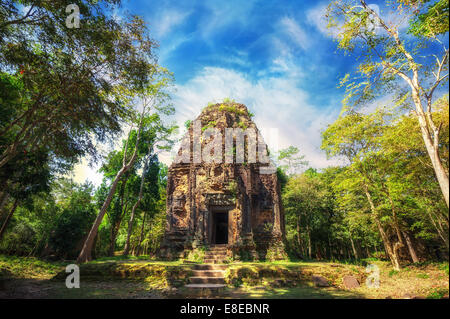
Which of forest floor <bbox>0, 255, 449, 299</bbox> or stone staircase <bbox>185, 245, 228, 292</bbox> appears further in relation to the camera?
stone staircase <bbox>185, 245, 228, 292</bbox>

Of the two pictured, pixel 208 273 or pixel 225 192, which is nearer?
pixel 208 273

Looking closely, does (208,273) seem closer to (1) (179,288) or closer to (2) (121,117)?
(1) (179,288)

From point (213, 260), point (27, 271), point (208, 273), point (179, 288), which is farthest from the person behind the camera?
point (213, 260)

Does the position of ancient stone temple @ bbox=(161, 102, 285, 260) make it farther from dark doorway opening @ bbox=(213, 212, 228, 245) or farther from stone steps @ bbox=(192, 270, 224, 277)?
stone steps @ bbox=(192, 270, 224, 277)

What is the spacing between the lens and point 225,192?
15.3m

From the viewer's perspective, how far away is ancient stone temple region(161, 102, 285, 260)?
14.5 meters

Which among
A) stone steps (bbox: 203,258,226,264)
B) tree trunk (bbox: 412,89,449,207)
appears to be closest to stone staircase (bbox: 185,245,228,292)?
stone steps (bbox: 203,258,226,264)

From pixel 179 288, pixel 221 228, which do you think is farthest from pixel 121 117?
pixel 221 228

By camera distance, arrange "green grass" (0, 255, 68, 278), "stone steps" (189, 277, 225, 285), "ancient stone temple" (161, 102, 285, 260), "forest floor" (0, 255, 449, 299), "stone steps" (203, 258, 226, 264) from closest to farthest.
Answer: "forest floor" (0, 255, 449, 299) < "stone steps" (189, 277, 225, 285) < "green grass" (0, 255, 68, 278) < "stone steps" (203, 258, 226, 264) < "ancient stone temple" (161, 102, 285, 260)

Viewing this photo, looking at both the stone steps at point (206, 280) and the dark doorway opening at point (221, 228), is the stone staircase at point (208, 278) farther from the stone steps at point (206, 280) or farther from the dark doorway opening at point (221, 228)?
the dark doorway opening at point (221, 228)

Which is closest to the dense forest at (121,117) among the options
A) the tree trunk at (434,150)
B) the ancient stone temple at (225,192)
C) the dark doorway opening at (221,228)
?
the tree trunk at (434,150)
